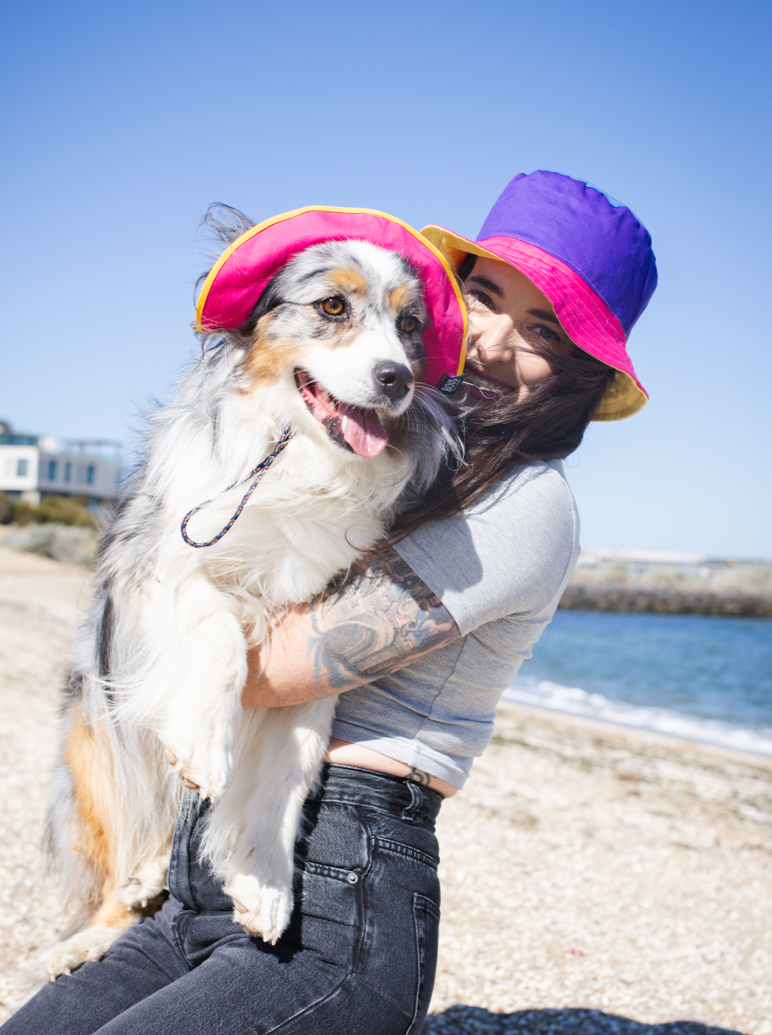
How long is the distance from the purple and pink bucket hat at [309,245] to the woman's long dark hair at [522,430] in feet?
0.66

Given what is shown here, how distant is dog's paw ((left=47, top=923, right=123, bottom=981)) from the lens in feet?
6.18

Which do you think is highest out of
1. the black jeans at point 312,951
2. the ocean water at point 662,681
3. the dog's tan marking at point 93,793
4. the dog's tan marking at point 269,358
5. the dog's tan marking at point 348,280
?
the dog's tan marking at point 348,280

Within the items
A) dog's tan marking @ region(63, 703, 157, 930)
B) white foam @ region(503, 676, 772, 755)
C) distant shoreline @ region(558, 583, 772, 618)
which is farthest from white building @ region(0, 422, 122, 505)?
dog's tan marking @ region(63, 703, 157, 930)

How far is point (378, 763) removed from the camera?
1.61 metres

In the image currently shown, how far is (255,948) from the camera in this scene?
147 centimetres

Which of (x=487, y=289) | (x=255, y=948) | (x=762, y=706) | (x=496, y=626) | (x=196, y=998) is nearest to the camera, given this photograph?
(x=196, y=998)

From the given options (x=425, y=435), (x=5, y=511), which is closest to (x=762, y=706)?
(x=425, y=435)

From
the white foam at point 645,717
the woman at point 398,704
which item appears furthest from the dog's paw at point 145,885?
the white foam at point 645,717

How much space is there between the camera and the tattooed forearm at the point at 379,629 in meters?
1.54

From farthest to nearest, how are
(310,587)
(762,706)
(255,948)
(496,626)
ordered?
1. (762,706)
2. (310,587)
3. (496,626)
4. (255,948)

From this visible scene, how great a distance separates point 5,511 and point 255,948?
3672 centimetres

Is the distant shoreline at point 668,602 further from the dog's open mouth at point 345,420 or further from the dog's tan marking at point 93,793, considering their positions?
the dog's open mouth at point 345,420

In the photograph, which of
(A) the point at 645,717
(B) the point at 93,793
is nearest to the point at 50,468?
(A) the point at 645,717

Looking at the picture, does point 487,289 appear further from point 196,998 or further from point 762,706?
point 762,706
